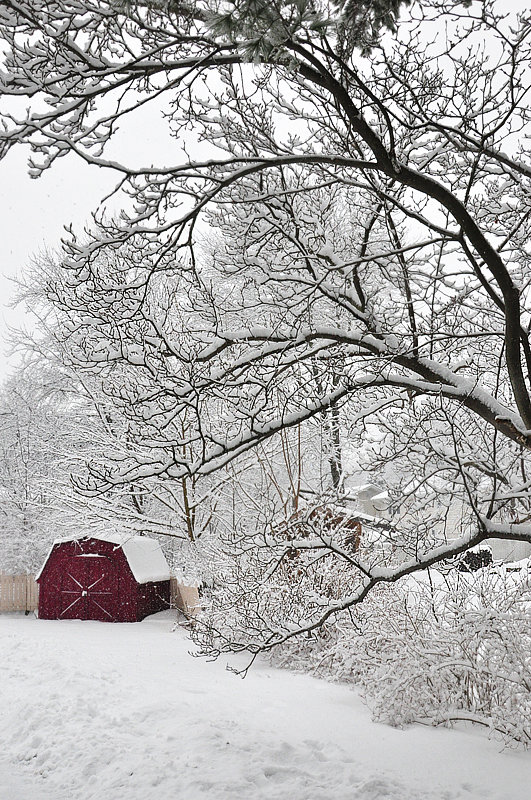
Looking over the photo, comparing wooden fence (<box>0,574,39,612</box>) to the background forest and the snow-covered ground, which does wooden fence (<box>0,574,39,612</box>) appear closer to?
the snow-covered ground

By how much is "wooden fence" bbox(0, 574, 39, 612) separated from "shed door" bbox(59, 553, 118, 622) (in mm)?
2638

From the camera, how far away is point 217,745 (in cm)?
677

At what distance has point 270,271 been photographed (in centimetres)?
668

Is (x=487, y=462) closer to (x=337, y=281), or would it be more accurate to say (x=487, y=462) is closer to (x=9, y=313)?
(x=337, y=281)

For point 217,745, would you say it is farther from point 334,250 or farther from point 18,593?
point 18,593

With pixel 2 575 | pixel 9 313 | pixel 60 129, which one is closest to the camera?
pixel 60 129

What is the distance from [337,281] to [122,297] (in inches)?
103

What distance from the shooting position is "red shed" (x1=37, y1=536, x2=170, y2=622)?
1819cm

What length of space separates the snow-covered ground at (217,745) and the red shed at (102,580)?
7.54 meters

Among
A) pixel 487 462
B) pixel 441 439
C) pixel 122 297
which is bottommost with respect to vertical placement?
pixel 487 462

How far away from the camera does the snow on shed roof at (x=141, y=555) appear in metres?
18.1

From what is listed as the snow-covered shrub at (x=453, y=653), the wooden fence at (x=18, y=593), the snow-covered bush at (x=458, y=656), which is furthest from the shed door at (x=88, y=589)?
the snow-covered bush at (x=458, y=656)

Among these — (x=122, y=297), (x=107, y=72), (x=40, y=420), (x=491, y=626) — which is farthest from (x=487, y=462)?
(x=40, y=420)

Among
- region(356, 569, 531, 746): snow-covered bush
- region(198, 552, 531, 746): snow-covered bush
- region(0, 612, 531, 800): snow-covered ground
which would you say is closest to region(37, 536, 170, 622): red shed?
region(0, 612, 531, 800): snow-covered ground
